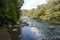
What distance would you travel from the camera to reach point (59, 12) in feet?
372

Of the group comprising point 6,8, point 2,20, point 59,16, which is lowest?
point 59,16

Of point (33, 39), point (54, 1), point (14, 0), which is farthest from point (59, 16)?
point (33, 39)

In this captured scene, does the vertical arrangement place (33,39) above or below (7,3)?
below

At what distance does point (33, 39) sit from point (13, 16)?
25.5 metres

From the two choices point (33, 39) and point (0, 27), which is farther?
point (0, 27)

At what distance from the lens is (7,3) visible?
6062 cm

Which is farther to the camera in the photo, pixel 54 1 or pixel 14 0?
pixel 54 1

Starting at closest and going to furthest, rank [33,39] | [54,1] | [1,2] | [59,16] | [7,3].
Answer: [33,39], [1,2], [7,3], [59,16], [54,1]

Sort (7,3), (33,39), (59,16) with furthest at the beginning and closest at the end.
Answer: (59,16) < (7,3) < (33,39)

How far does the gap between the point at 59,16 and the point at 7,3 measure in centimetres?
5548

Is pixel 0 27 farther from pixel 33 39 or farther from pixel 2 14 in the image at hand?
pixel 33 39

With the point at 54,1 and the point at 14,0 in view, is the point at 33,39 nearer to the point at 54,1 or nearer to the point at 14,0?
the point at 14,0

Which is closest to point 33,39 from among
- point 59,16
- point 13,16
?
point 13,16

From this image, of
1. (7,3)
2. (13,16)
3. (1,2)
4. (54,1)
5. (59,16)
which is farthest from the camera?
(54,1)
